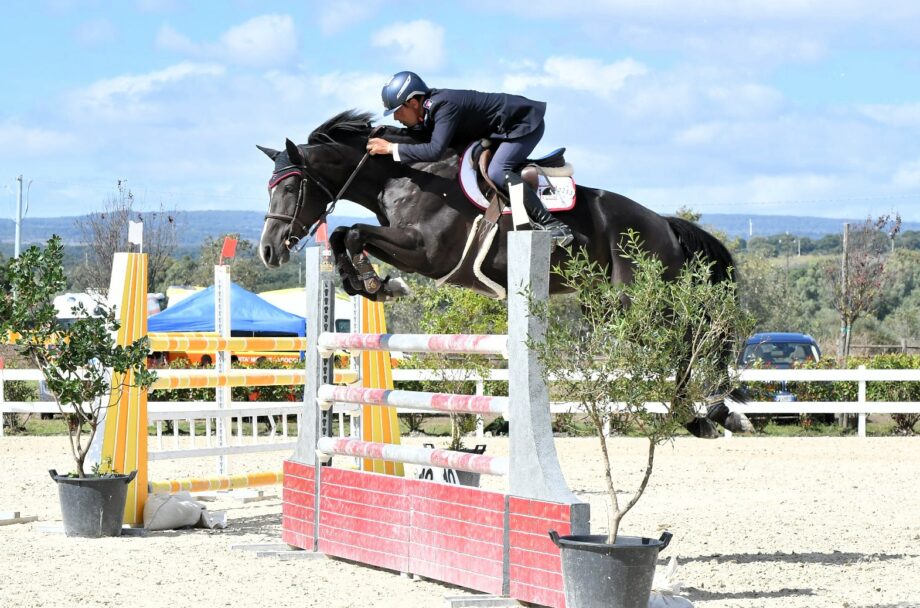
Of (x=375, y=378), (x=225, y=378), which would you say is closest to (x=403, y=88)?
(x=375, y=378)

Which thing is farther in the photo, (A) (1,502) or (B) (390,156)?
(A) (1,502)

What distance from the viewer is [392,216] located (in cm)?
564

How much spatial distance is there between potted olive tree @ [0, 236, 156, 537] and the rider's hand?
1672 millimetres

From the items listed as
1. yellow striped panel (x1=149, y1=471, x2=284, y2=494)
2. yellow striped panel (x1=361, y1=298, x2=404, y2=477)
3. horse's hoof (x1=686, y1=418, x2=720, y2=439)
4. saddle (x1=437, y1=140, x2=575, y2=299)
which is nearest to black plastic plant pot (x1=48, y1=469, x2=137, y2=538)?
yellow striped panel (x1=149, y1=471, x2=284, y2=494)

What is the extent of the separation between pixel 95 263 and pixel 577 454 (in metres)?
18.1

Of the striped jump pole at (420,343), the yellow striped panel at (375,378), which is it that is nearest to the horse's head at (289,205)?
the striped jump pole at (420,343)

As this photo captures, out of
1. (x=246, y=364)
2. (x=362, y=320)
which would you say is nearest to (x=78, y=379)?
(x=362, y=320)

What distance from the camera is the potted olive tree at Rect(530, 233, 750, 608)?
3668mm

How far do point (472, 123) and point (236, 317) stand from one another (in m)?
15.2

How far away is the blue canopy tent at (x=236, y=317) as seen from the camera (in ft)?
62.7

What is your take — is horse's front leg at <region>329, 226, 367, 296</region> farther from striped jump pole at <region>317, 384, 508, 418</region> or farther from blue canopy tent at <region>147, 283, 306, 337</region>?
blue canopy tent at <region>147, 283, 306, 337</region>

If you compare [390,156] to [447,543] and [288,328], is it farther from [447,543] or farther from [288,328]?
[288,328]

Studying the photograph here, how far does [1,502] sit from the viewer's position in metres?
7.69

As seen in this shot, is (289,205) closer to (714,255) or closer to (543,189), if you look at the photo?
(543,189)
